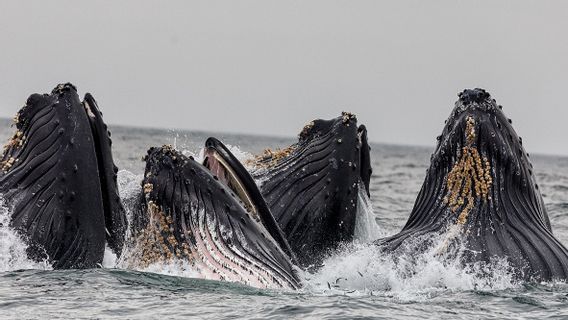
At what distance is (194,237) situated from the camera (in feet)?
31.8

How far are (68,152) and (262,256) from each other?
197 centimetres

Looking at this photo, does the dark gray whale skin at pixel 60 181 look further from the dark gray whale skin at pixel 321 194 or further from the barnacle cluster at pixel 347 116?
the barnacle cluster at pixel 347 116

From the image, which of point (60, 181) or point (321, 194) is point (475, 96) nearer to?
point (321, 194)

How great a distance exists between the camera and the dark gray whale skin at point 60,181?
9805mm

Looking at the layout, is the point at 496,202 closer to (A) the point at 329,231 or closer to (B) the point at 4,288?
(A) the point at 329,231

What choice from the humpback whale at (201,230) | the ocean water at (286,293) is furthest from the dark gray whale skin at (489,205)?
the humpback whale at (201,230)

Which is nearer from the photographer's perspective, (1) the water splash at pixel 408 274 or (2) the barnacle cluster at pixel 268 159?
(1) the water splash at pixel 408 274

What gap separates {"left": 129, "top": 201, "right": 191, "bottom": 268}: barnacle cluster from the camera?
9.67 m

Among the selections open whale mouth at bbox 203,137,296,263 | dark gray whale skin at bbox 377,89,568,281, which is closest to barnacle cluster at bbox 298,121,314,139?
dark gray whale skin at bbox 377,89,568,281

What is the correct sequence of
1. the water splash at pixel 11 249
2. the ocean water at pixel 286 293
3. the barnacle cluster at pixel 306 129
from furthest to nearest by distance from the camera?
1. the barnacle cluster at pixel 306 129
2. the water splash at pixel 11 249
3. the ocean water at pixel 286 293

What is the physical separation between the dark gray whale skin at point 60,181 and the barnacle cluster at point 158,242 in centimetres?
46

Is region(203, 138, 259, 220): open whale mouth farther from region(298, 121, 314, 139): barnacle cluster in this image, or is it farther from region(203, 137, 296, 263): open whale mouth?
region(298, 121, 314, 139): barnacle cluster

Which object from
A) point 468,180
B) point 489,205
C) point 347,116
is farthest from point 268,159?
point 489,205

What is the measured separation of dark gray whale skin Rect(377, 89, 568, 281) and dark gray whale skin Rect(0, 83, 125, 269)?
10.1ft
